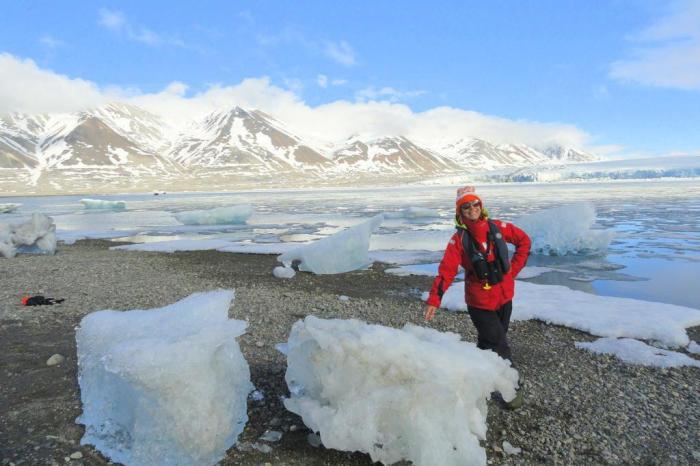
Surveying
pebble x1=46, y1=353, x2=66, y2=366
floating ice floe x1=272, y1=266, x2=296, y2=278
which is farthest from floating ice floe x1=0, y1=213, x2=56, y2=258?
pebble x1=46, y1=353, x2=66, y2=366

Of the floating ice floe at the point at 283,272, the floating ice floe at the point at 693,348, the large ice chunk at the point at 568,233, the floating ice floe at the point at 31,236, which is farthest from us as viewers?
the floating ice floe at the point at 31,236

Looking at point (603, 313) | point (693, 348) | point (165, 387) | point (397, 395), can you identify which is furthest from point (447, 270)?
point (603, 313)

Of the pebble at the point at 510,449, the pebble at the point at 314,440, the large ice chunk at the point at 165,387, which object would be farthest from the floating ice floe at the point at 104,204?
the pebble at the point at 510,449

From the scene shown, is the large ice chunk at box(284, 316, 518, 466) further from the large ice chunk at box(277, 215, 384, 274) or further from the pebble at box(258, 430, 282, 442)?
the large ice chunk at box(277, 215, 384, 274)

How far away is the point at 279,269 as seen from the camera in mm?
12203

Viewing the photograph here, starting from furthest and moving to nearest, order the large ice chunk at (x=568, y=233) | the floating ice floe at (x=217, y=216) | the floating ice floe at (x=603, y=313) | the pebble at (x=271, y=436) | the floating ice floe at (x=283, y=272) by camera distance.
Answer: the floating ice floe at (x=217, y=216), the large ice chunk at (x=568, y=233), the floating ice floe at (x=283, y=272), the floating ice floe at (x=603, y=313), the pebble at (x=271, y=436)

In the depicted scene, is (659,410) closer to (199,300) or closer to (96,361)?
(199,300)

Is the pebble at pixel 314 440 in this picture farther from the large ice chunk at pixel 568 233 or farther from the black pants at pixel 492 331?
the large ice chunk at pixel 568 233

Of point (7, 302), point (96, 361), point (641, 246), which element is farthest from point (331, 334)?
point (641, 246)

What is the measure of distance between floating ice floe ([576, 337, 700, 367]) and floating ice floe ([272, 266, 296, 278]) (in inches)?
280

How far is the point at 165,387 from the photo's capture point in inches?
143

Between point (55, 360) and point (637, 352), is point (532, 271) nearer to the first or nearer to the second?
point (637, 352)

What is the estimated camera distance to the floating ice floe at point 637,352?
5.92m

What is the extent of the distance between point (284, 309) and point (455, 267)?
4444 millimetres
